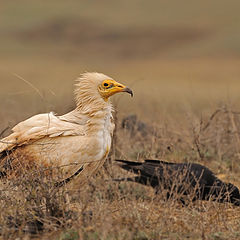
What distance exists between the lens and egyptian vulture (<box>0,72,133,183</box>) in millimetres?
5297

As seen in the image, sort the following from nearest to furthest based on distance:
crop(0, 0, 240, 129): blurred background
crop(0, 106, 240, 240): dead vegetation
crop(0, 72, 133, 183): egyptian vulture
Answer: crop(0, 106, 240, 240): dead vegetation → crop(0, 72, 133, 183): egyptian vulture → crop(0, 0, 240, 129): blurred background

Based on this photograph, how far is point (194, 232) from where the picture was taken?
4652 mm

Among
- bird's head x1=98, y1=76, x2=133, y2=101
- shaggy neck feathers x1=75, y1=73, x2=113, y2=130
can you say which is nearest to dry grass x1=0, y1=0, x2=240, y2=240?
shaggy neck feathers x1=75, y1=73, x2=113, y2=130

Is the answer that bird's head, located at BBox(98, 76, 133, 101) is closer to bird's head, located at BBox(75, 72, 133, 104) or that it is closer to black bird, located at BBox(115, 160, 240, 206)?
bird's head, located at BBox(75, 72, 133, 104)

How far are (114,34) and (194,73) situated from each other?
624 inches

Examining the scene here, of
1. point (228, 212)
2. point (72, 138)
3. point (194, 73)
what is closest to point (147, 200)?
point (228, 212)

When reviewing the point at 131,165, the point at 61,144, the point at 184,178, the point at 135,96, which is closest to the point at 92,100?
the point at 61,144

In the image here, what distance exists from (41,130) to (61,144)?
0.24 metres

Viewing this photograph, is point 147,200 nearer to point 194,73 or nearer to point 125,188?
point 125,188

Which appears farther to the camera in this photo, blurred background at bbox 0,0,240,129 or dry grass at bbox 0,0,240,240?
blurred background at bbox 0,0,240,129

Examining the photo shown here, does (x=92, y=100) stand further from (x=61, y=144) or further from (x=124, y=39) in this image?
(x=124, y=39)

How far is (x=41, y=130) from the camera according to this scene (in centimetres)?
538

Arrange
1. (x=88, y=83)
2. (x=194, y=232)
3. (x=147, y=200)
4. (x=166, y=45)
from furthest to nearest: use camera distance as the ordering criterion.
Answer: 1. (x=166, y=45)
2. (x=147, y=200)
3. (x=88, y=83)
4. (x=194, y=232)

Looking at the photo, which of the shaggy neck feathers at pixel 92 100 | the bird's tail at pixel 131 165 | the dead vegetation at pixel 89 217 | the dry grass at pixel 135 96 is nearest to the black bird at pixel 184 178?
the bird's tail at pixel 131 165
